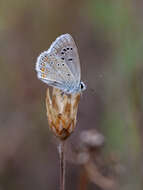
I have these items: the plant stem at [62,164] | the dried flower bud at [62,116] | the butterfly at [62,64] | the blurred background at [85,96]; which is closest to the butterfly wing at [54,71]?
the butterfly at [62,64]

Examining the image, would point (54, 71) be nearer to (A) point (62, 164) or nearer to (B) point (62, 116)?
(B) point (62, 116)

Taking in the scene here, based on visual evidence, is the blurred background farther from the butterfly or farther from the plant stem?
the plant stem

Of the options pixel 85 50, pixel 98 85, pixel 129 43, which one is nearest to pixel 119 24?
pixel 129 43

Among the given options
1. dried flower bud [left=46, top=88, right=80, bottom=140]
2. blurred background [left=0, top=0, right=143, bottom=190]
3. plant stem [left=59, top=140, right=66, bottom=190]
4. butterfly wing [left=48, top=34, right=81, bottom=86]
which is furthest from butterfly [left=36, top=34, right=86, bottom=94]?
blurred background [left=0, top=0, right=143, bottom=190]

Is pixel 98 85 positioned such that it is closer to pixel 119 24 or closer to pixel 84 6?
pixel 119 24

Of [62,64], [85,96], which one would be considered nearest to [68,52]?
[62,64]

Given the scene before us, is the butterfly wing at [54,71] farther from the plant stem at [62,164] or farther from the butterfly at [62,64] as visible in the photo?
the plant stem at [62,164]
